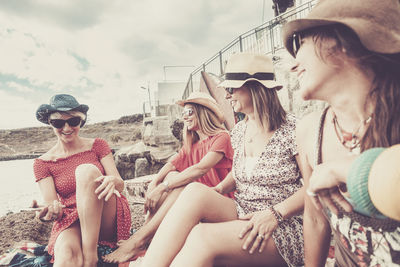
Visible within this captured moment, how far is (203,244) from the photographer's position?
151 centimetres

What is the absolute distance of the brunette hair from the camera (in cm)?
203

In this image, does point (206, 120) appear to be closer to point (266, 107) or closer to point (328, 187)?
point (266, 107)

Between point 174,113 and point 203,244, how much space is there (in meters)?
9.85

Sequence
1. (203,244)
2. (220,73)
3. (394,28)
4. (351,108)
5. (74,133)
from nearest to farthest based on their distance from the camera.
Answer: (394,28) < (351,108) < (203,244) < (74,133) < (220,73)

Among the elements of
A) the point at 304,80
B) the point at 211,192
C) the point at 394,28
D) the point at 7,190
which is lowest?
the point at 7,190

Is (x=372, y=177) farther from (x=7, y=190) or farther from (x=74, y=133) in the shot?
(x=7, y=190)

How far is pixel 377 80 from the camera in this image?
1.03 m

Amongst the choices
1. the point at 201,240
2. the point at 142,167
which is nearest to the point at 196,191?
the point at 201,240

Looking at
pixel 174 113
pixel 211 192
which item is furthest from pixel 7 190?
pixel 211 192

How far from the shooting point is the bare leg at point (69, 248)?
207 centimetres

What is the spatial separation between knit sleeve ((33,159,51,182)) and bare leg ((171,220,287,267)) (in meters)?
1.78

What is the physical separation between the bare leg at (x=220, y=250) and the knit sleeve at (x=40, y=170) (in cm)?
178

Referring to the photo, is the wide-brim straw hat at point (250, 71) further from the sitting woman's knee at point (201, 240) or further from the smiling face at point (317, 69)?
the sitting woman's knee at point (201, 240)

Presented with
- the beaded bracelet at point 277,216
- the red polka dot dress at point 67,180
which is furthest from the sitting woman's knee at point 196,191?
the red polka dot dress at point 67,180
